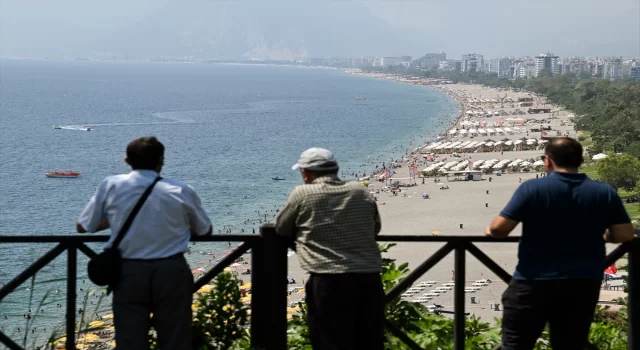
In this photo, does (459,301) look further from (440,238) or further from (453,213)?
(453,213)

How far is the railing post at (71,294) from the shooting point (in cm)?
521

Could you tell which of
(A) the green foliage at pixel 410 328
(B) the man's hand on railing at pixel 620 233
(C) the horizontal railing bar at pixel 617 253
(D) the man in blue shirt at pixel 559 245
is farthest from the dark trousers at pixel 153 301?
(C) the horizontal railing bar at pixel 617 253

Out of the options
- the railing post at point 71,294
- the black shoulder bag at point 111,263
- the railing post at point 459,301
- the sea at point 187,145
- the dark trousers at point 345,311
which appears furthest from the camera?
the sea at point 187,145

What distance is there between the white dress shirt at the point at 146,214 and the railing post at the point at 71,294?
69cm

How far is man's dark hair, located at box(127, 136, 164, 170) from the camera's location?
4594mm

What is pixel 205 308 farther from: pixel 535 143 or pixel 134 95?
pixel 134 95

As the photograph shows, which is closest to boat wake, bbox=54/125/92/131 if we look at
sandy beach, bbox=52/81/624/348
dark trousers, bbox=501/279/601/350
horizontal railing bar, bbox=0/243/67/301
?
sandy beach, bbox=52/81/624/348

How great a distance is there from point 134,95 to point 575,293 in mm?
168098

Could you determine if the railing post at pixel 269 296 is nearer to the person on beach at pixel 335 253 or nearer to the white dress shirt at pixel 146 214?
the person on beach at pixel 335 253

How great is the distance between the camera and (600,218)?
4555 millimetres

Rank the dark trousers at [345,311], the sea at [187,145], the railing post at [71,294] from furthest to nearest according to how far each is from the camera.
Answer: the sea at [187,145] → the railing post at [71,294] → the dark trousers at [345,311]

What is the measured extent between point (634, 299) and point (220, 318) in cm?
261

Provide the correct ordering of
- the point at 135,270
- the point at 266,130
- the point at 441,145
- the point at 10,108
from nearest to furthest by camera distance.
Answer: the point at 135,270
the point at 441,145
the point at 266,130
the point at 10,108

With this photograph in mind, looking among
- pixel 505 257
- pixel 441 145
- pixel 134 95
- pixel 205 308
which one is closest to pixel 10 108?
pixel 134 95
